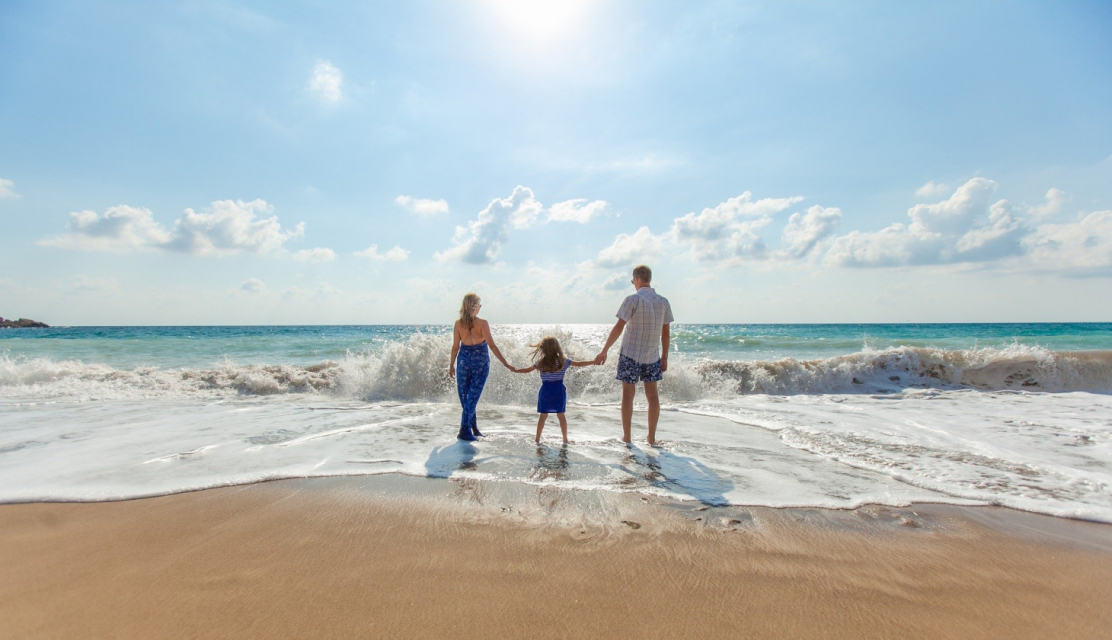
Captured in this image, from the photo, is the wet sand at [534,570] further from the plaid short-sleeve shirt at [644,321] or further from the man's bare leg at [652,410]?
the plaid short-sleeve shirt at [644,321]

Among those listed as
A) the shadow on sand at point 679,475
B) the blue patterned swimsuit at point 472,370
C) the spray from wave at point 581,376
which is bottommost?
the shadow on sand at point 679,475

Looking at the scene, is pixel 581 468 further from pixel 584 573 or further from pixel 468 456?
pixel 584 573

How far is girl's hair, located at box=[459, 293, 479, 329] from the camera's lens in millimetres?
6031

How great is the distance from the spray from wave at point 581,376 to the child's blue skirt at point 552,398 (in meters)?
4.19

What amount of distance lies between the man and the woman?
5.01 feet

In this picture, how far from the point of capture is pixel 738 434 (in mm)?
6367

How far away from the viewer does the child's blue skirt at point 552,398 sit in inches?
223

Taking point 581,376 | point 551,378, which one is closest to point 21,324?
point 581,376

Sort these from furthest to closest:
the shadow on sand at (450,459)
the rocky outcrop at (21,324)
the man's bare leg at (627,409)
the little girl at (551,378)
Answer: the rocky outcrop at (21,324) → the man's bare leg at (627,409) → the little girl at (551,378) → the shadow on sand at (450,459)

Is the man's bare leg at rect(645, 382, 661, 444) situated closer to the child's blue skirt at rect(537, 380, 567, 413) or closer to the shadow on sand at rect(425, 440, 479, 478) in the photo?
the child's blue skirt at rect(537, 380, 567, 413)

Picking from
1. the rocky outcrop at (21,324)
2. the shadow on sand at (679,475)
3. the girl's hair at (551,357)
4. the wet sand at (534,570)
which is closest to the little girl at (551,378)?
the girl's hair at (551,357)

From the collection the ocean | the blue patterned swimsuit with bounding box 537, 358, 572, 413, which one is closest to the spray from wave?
the ocean

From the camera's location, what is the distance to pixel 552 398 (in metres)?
5.68

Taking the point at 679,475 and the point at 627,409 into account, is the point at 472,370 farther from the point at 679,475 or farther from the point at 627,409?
the point at 679,475
